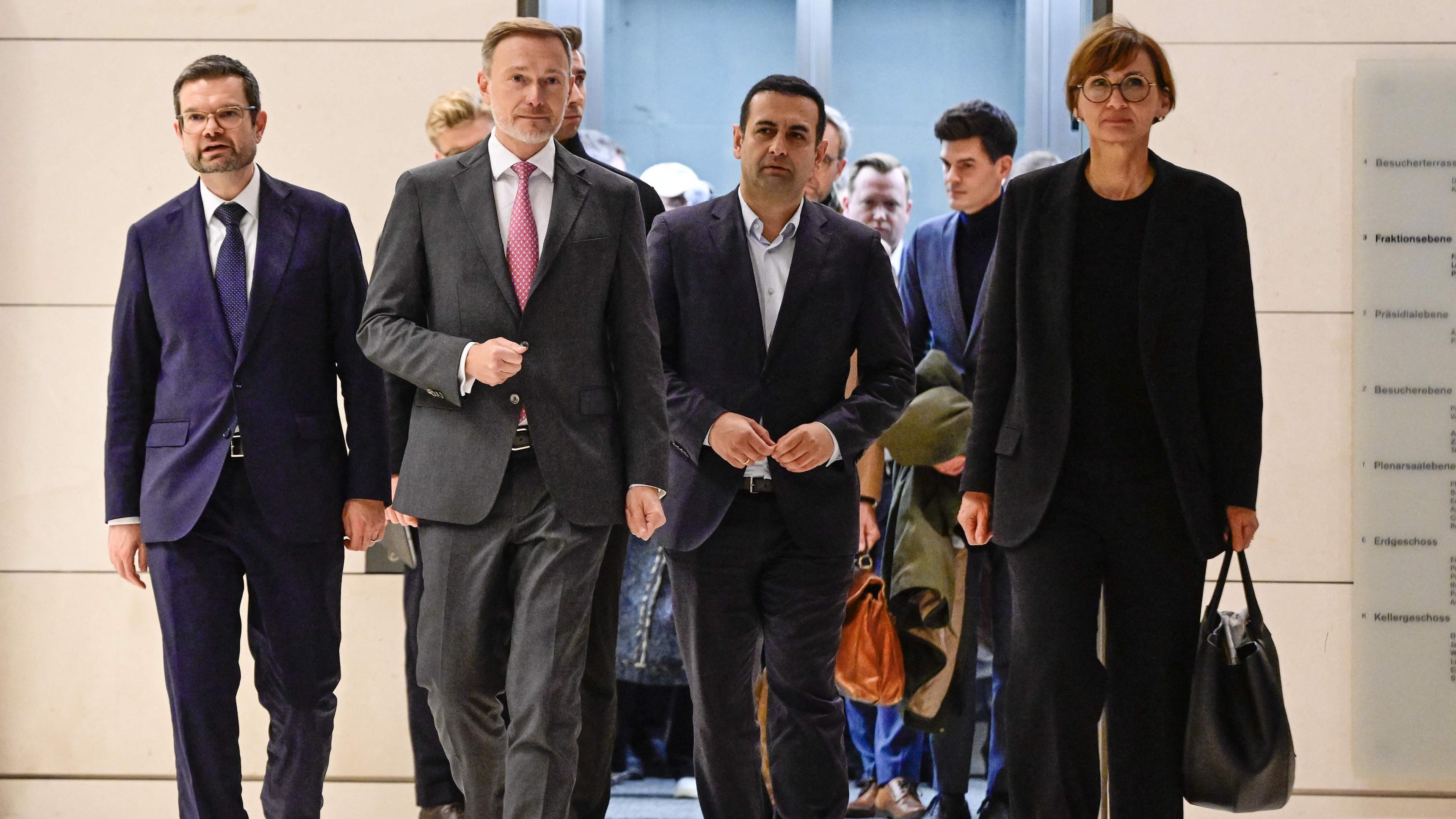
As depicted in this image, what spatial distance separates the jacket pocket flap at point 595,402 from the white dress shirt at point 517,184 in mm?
362

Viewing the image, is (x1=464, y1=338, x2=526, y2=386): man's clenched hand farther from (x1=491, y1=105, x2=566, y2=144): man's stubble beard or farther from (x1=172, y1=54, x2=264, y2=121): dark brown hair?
(x1=172, y1=54, x2=264, y2=121): dark brown hair

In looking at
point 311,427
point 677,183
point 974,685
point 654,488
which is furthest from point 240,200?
point 974,685

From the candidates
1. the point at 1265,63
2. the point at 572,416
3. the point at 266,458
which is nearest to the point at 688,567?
the point at 572,416

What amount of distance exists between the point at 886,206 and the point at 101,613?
3.18m

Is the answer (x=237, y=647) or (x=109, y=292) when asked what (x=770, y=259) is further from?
(x=109, y=292)

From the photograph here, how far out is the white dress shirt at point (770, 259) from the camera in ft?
12.5

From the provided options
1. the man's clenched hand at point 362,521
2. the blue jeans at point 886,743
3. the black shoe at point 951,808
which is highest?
the man's clenched hand at point 362,521

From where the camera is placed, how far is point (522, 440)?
3326 millimetres

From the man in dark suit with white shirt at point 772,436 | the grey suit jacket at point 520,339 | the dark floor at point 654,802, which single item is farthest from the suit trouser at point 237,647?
the dark floor at point 654,802

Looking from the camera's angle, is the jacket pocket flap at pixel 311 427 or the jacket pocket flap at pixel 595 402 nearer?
the jacket pocket flap at pixel 595 402

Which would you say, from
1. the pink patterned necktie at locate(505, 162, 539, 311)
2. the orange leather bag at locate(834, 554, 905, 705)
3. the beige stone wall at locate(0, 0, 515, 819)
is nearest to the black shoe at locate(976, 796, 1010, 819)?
the orange leather bag at locate(834, 554, 905, 705)

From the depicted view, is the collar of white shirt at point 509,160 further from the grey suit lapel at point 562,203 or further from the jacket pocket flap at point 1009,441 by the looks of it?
the jacket pocket flap at point 1009,441

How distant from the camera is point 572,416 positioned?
3350 millimetres

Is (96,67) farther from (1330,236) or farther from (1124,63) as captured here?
(1330,236)
